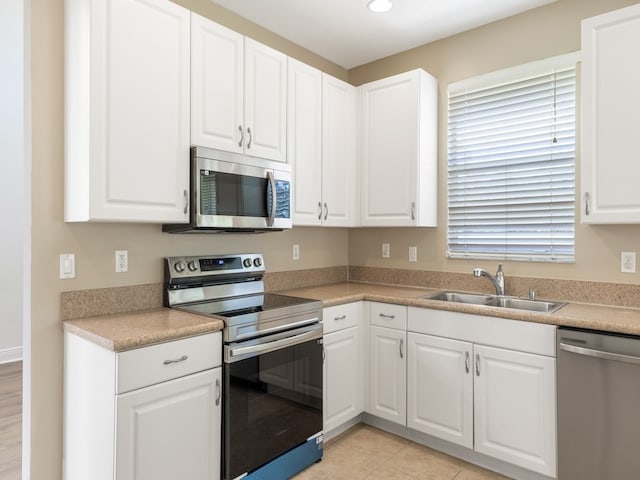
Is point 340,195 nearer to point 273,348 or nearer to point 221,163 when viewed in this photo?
point 221,163

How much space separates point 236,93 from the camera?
2.40 meters

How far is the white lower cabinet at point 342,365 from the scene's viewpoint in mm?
2594

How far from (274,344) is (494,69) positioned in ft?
7.65

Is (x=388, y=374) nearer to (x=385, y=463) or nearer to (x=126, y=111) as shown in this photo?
(x=385, y=463)

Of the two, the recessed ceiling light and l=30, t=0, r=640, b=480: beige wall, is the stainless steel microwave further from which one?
the recessed ceiling light

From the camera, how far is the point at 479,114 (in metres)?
2.98

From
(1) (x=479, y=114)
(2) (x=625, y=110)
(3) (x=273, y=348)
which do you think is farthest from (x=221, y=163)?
(2) (x=625, y=110)

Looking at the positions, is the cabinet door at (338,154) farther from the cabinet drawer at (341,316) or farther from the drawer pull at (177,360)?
the drawer pull at (177,360)

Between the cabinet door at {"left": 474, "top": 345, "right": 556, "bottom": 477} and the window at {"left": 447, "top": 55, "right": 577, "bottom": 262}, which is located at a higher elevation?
the window at {"left": 447, "top": 55, "right": 577, "bottom": 262}

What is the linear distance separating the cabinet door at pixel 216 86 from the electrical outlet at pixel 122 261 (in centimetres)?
69

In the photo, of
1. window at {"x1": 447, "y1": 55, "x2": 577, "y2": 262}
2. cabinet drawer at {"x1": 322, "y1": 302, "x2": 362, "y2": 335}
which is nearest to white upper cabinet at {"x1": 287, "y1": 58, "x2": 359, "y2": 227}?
cabinet drawer at {"x1": 322, "y1": 302, "x2": 362, "y2": 335}

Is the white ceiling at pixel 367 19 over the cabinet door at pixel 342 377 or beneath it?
over

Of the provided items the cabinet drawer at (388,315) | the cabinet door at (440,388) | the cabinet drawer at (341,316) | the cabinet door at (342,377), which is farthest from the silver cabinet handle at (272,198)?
the cabinet door at (440,388)

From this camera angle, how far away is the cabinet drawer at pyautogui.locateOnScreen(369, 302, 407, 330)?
2666 millimetres
